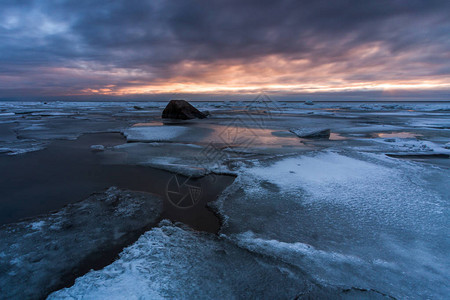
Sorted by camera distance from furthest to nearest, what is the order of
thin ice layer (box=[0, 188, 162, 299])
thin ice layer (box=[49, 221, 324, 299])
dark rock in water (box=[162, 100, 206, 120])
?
1. dark rock in water (box=[162, 100, 206, 120])
2. thin ice layer (box=[0, 188, 162, 299])
3. thin ice layer (box=[49, 221, 324, 299])

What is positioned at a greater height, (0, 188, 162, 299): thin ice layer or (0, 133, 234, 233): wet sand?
Result: (0, 133, 234, 233): wet sand

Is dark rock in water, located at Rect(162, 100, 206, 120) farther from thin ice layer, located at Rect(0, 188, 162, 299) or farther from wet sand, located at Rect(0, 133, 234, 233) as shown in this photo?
thin ice layer, located at Rect(0, 188, 162, 299)

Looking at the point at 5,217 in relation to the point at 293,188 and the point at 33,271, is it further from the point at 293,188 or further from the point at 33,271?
the point at 293,188

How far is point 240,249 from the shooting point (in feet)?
6.49

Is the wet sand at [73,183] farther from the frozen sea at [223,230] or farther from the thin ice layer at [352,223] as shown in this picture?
the thin ice layer at [352,223]

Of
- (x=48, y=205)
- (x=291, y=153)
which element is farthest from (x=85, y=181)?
(x=291, y=153)

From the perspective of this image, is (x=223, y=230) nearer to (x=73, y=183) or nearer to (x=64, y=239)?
(x=64, y=239)

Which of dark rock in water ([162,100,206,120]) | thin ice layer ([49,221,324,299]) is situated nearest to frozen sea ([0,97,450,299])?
thin ice layer ([49,221,324,299])

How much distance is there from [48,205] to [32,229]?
1.87ft

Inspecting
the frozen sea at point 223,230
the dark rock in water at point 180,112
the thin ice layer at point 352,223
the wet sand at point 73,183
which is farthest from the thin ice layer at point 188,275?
the dark rock in water at point 180,112

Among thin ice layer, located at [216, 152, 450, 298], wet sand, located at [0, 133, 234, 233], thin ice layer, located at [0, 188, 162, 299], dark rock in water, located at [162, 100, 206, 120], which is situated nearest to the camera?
thin ice layer, located at [0, 188, 162, 299]

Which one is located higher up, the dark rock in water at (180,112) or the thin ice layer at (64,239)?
the dark rock in water at (180,112)

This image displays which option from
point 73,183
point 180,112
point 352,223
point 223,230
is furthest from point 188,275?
point 180,112

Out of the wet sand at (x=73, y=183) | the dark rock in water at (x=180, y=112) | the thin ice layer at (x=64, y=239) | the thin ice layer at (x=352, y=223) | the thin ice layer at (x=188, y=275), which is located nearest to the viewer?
Answer: the thin ice layer at (x=188, y=275)
